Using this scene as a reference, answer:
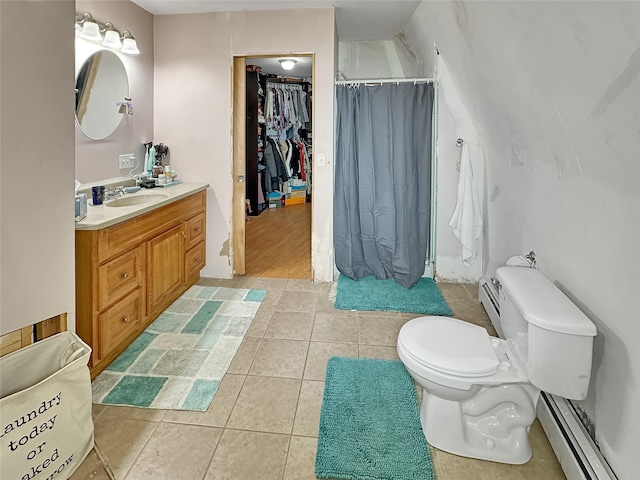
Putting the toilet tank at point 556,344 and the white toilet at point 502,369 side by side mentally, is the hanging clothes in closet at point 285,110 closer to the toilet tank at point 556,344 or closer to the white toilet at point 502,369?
the white toilet at point 502,369

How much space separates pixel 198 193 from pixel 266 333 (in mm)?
1395

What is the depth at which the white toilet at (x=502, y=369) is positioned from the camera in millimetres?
1476

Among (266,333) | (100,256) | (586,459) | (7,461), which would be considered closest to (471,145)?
(266,333)

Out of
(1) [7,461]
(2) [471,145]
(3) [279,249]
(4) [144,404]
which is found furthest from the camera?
(3) [279,249]

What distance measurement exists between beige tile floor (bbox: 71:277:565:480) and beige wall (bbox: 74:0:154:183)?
1.56m

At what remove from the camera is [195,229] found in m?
3.47

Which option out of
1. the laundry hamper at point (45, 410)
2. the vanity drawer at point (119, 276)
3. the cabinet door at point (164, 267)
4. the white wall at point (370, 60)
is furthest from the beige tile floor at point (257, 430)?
the white wall at point (370, 60)

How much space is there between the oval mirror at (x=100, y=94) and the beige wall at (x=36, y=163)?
1.32 metres

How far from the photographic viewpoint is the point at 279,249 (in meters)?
4.82

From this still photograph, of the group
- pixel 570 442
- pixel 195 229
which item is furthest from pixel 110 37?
pixel 570 442

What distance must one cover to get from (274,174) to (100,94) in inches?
170

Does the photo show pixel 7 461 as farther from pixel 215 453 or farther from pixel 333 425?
pixel 333 425

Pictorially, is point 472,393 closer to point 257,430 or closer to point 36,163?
point 257,430

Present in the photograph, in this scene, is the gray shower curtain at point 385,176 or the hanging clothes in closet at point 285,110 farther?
the hanging clothes in closet at point 285,110
